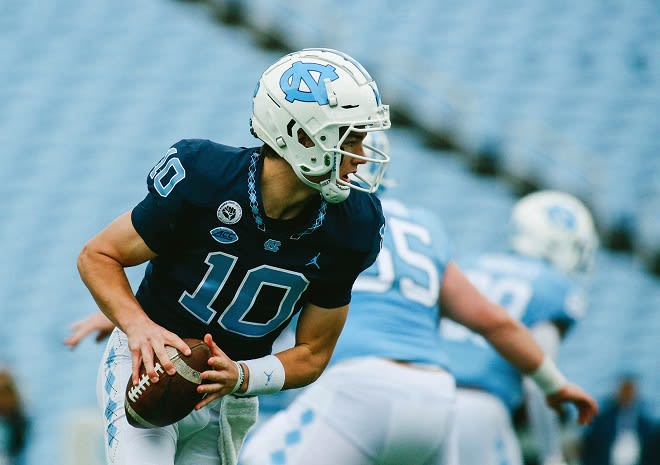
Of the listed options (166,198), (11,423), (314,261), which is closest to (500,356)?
(314,261)

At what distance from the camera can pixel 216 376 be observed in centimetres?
298

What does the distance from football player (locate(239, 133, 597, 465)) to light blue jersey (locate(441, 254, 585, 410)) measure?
65 cm

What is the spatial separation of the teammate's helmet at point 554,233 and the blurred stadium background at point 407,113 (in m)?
3.69

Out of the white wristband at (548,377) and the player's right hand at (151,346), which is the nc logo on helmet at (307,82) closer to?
the player's right hand at (151,346)

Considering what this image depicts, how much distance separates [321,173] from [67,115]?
23.7 feet

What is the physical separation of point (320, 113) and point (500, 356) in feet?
6.69

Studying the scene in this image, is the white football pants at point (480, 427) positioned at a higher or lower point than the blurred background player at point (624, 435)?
higher

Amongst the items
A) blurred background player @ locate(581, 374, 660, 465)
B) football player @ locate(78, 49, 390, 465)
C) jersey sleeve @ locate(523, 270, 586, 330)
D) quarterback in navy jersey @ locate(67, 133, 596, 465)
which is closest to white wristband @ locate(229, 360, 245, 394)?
football player @ locate(78, 49, 390, 465)

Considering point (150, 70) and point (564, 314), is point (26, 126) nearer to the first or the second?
point (150, 70)

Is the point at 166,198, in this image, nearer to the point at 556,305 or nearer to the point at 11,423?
the point at 556,305

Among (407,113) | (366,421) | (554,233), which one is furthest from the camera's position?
(407,113)

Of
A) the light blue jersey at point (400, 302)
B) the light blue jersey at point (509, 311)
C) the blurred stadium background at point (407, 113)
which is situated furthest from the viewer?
the blurred stadium background at point (407, 113)

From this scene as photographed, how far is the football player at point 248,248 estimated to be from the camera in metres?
3.06

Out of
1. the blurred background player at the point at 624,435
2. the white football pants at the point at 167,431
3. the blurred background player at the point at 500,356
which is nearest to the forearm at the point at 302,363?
the white football pants at the point at 167,431
